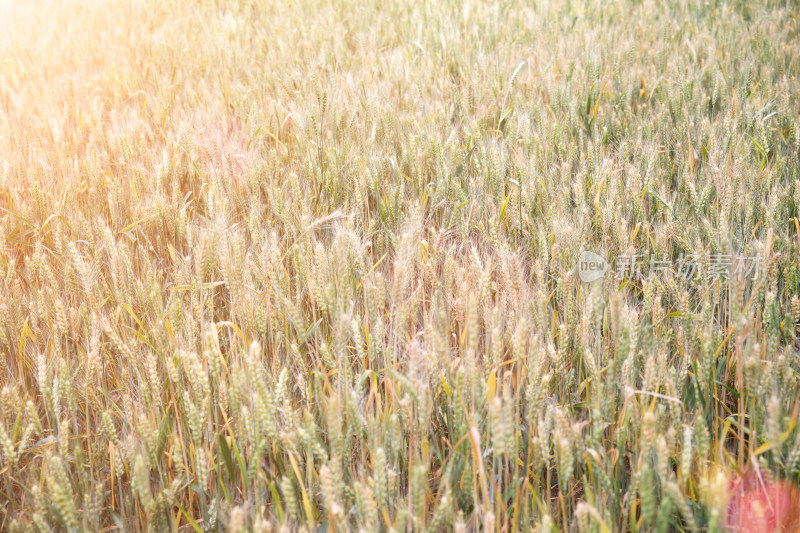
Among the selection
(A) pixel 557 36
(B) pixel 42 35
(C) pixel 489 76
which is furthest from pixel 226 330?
(B) pixel 42 35

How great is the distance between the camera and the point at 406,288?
126 cm

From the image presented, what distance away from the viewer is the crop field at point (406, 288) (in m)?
0.88

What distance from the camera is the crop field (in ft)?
2.90

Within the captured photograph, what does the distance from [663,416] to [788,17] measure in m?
3.84

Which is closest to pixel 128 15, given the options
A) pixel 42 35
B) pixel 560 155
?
pixel 42 35

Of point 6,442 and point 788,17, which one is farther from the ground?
point 788,17

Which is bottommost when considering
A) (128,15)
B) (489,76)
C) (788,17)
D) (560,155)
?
(560,155)

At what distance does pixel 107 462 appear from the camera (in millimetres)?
1086

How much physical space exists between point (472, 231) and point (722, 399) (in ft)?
2.69

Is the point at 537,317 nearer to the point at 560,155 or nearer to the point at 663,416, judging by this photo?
the point at 663,416

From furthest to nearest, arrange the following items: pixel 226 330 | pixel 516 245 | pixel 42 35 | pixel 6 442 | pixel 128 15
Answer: pixel 128 15 → pixel 42 35 → pixel 516 245 → pixel 226 330 → pixel 6 442

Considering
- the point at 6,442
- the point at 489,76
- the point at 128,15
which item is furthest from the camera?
the point at 128,15

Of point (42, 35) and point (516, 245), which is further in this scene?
point (42, 35)

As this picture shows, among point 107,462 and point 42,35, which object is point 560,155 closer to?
point 107,462
